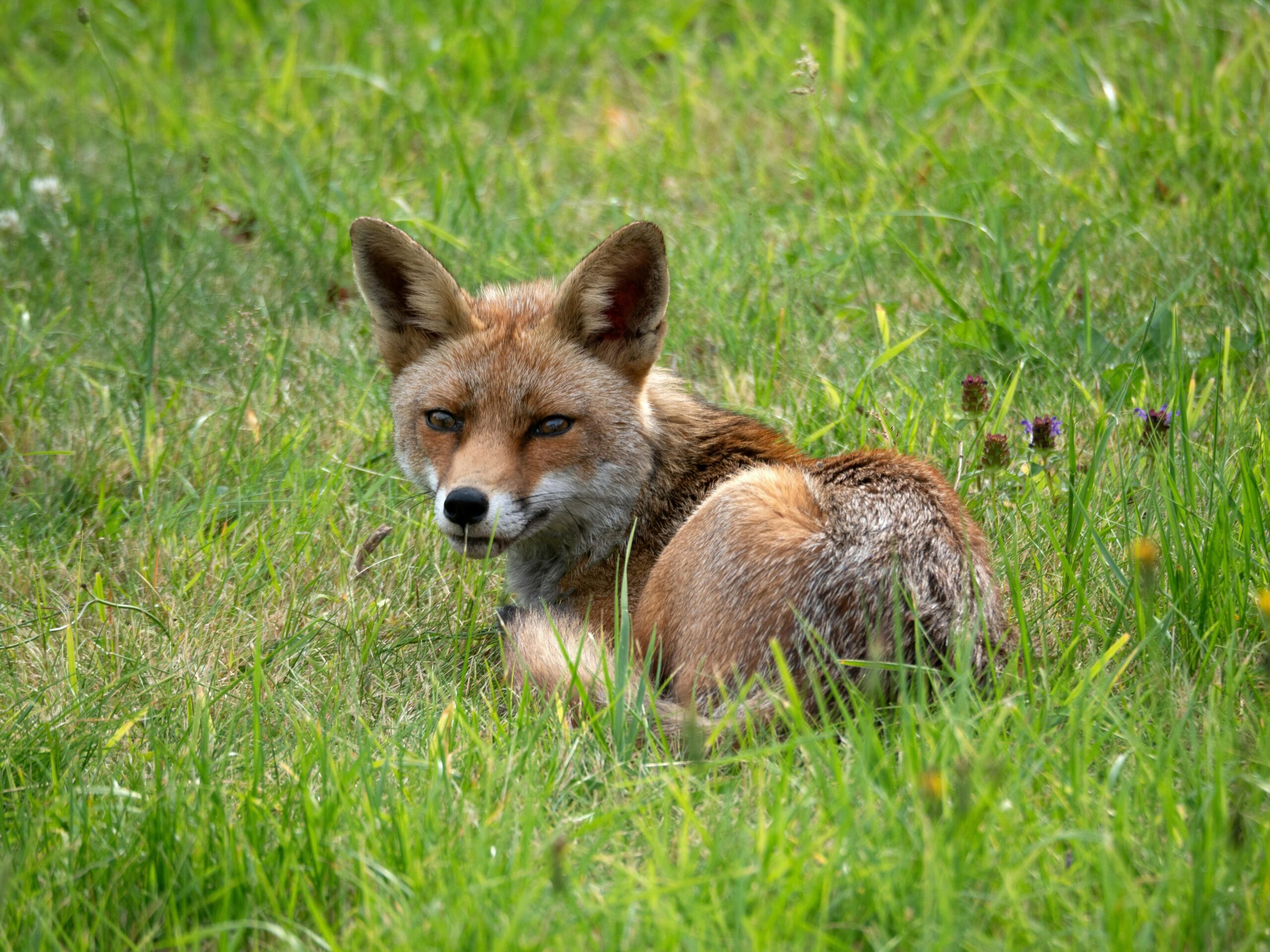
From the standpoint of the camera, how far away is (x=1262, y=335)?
500 centimetres

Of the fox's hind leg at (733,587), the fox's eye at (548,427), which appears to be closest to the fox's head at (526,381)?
the fox's eye at (548,427)

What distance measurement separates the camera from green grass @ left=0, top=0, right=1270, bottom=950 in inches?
99.3

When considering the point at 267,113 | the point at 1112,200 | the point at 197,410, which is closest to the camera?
the point at 197,410

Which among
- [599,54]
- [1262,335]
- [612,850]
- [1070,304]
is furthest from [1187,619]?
[599,54]

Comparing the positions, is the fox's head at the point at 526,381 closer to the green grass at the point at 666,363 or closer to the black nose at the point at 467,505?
the black nose at the point at 467,505

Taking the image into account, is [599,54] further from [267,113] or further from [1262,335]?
[1262,335]

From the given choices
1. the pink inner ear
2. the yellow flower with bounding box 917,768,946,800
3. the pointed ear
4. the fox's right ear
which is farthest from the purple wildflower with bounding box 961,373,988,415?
the yellow flower with bounding box 917,768,946,800

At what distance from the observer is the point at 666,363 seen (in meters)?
5.61

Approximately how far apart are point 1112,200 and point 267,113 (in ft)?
17.0

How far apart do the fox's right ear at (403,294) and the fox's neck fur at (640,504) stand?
783 millimetres

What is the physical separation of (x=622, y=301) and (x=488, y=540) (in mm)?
1028

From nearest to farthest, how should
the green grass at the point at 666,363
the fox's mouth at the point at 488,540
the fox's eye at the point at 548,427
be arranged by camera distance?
1. the green grass at the point at 666,363
2. the fox's mouth at the point at 488,540
3. the fox's eye at the point at 548,427

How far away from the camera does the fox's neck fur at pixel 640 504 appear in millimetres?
4141

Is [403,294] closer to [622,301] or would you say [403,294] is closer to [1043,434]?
[622,301]
